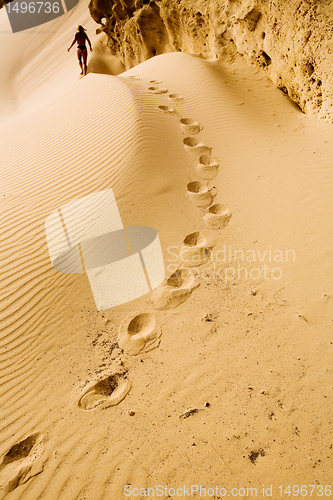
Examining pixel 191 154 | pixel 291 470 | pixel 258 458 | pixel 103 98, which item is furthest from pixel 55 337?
pixel 103 98

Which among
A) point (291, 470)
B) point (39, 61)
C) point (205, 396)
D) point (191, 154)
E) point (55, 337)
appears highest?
point (39, 61)

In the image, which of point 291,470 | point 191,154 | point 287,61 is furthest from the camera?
point 287,61

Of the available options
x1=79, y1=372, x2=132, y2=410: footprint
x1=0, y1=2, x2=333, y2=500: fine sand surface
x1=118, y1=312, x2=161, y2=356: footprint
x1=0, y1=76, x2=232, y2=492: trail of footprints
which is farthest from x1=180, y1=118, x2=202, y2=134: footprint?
x1=79, y1=372, x2=132, y2=410: footprint

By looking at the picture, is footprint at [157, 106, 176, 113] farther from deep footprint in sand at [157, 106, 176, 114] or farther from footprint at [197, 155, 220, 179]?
footprint at [197, 155, 220, 179]

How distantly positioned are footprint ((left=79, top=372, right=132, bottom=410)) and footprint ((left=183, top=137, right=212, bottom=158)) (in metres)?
3.70

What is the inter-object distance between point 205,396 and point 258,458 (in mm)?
522

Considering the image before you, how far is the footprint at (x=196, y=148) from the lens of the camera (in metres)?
4.69

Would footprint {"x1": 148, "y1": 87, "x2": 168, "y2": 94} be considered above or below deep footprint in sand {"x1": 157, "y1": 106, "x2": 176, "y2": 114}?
above

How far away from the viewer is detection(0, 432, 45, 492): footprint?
1.96 m

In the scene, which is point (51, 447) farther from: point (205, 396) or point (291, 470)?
point (291, 470)

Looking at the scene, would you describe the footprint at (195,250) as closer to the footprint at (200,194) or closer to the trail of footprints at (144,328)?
the trail of footprints at (144,328)

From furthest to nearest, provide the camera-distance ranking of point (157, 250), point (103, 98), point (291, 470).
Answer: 1. point (103, 98)
2. point (157, 250)
3. point (291, 470)

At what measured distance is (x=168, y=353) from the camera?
2.48 meters

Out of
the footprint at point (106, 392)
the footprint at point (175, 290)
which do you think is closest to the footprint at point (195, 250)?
the footprint at point (175, 290)
